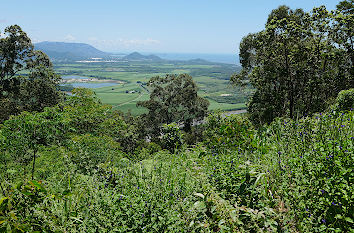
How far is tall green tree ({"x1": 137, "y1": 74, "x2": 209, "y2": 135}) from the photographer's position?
29.8 metres

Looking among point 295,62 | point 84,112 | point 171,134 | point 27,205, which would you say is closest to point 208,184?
point 27,205

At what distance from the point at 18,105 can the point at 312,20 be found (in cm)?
2529

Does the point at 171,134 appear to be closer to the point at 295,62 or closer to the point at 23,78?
the point at 295,62

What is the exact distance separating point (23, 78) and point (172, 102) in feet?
53.5

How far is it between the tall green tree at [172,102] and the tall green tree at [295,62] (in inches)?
578

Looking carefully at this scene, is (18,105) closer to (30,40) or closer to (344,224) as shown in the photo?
(30,40)

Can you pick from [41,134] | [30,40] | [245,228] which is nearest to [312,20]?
[245,228]

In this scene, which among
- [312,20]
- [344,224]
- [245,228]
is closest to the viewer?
[344,224]

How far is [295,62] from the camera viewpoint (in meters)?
12.5

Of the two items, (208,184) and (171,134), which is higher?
A: (208,184)

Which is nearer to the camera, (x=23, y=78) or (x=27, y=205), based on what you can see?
(x=27, y=205)

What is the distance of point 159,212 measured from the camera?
2.51 meters

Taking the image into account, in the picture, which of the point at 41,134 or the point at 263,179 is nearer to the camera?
the point at 263,179

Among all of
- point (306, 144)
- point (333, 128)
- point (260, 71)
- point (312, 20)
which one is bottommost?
point (306, 144)
